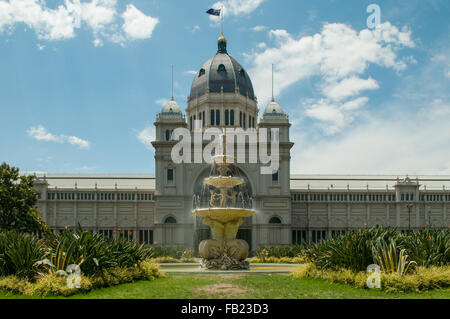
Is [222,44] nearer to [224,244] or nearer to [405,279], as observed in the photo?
[224,244]

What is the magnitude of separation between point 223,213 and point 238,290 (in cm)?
1329

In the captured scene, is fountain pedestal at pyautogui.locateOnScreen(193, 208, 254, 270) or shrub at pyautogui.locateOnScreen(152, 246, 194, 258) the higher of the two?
fountain pedestal at pyautogui.locateOnScreen(193, 208, 254, 270)

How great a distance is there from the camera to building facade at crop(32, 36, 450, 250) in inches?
2800

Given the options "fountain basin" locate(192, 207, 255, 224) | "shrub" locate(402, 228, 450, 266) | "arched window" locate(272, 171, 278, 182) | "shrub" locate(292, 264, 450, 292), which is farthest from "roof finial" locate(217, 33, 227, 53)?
"shrub" locate(292, 264, 450, 292)

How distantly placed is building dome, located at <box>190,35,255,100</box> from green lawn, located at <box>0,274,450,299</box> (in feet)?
197

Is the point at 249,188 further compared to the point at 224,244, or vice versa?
the point at 249,188

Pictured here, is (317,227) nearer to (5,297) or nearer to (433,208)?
(433,208)

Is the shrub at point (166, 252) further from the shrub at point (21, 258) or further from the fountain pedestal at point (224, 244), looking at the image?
the shrub at point (21, 258)

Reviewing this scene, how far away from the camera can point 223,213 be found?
3167 centimetres

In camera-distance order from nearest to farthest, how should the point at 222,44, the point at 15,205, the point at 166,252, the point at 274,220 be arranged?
the point at 15,205
the point at 166,252
the point at 274,220
the point at 222,44

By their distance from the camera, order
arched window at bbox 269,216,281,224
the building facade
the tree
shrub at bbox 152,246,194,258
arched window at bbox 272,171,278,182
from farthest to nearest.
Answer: arched window at bbox 272,171,278,182 → arched window at bbox 269,216,281,224 → the building facade → shrub at bbox 152,246,194,258 → the tree

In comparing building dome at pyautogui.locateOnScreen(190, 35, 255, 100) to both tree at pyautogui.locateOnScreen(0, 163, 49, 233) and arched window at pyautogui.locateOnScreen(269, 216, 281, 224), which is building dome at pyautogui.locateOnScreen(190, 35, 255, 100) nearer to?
arched window at pyautogui.locateOnScreen(269, 216, 281, 224)

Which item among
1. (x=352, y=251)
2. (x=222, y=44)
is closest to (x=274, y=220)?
(x=222, y=44)
